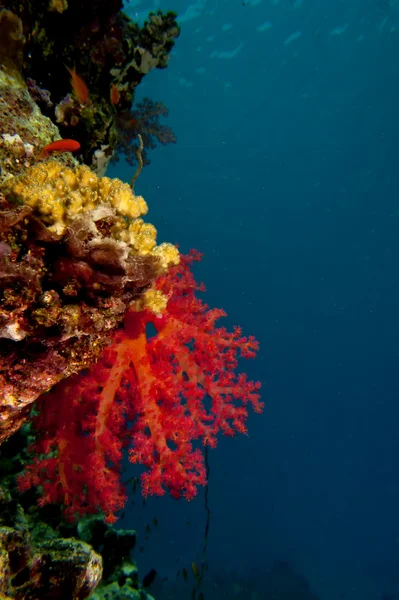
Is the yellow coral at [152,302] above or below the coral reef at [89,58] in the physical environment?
below

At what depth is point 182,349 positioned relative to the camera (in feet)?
10.9

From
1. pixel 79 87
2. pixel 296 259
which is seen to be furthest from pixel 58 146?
pixel 296 259

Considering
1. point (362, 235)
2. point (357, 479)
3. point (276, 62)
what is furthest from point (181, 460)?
point (362, 235)

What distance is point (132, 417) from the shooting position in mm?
3258

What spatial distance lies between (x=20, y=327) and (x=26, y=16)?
3059 millimetres

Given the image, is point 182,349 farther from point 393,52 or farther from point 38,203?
point 393,52

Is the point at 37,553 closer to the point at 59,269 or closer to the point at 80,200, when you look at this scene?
the point at 59,269

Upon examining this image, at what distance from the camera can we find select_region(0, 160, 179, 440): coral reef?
1858 mm

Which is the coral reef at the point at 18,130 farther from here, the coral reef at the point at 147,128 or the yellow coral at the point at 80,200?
the coral reef at the point at 147,128

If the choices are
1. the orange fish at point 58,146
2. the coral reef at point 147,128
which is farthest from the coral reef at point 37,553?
the coral reef at point 147,128

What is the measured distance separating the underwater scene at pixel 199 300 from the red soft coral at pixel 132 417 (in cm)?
2

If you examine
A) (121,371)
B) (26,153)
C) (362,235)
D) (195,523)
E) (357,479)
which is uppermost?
(362,235)

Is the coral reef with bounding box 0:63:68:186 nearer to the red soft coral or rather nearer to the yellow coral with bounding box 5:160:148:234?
the yellow coral with bounding box 5:160:148:234

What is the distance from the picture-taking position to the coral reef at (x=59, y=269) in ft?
6.10
